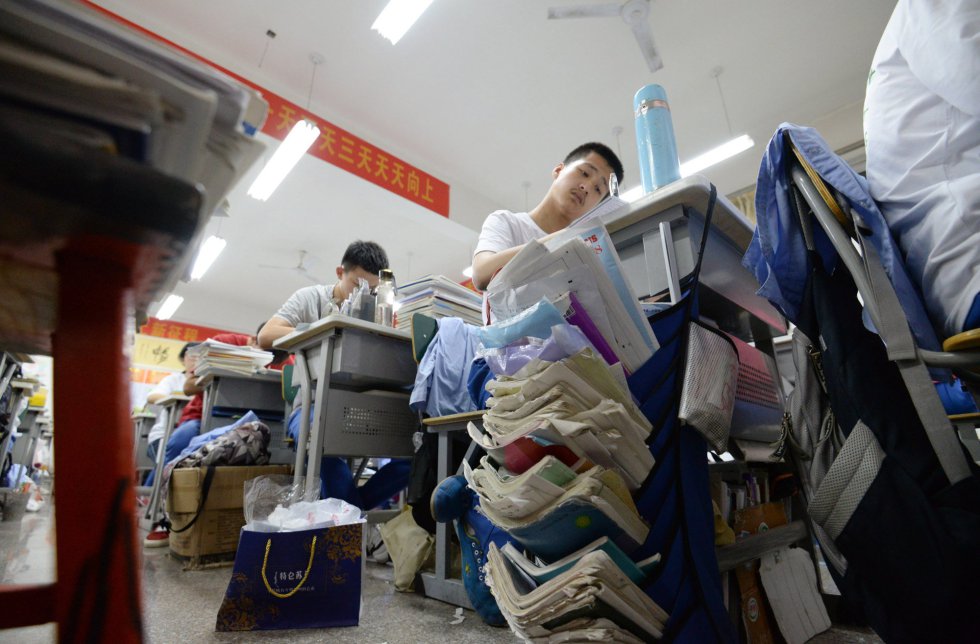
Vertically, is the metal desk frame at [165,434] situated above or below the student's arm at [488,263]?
below

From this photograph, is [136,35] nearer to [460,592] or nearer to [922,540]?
[922,540]

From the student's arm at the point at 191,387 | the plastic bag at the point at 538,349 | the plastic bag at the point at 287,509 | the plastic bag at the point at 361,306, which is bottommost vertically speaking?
the plastic bag at the point at 287,509

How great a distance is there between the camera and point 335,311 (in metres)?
2.01

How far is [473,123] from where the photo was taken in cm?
475

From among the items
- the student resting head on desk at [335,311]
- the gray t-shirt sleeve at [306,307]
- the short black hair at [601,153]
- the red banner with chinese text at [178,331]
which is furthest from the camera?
the red banner with chinese text at [178,331]

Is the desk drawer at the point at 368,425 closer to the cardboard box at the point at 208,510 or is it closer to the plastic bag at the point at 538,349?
the cardboard box at the point at 208,510

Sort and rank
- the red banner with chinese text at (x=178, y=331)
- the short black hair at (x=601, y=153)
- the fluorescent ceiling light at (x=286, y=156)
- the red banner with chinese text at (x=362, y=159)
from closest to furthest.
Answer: the short black hair at (x=601, y=153), the fluorescent ceiling light at (x=286, y=156), the red banner with chinese text at (x=362, y=159), the red banner with chinese text at (x=178, y=331)

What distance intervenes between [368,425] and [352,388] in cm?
25

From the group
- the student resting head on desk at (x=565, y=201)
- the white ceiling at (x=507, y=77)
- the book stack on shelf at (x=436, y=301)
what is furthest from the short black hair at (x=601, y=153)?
the white ceiling at (x=507, y=77)

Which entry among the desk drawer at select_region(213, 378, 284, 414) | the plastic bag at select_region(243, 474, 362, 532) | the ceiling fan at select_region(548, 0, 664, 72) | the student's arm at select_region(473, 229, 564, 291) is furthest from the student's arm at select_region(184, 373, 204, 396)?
the ceiling fan at select_region(548, 0, 664, 72)

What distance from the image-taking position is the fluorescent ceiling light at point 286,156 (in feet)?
12.3

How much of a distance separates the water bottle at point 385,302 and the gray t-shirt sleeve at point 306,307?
1.53ft

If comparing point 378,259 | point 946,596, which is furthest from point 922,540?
point 378,259

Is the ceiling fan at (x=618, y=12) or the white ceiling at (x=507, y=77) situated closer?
the ceiling fan at (x=618, y=12)
